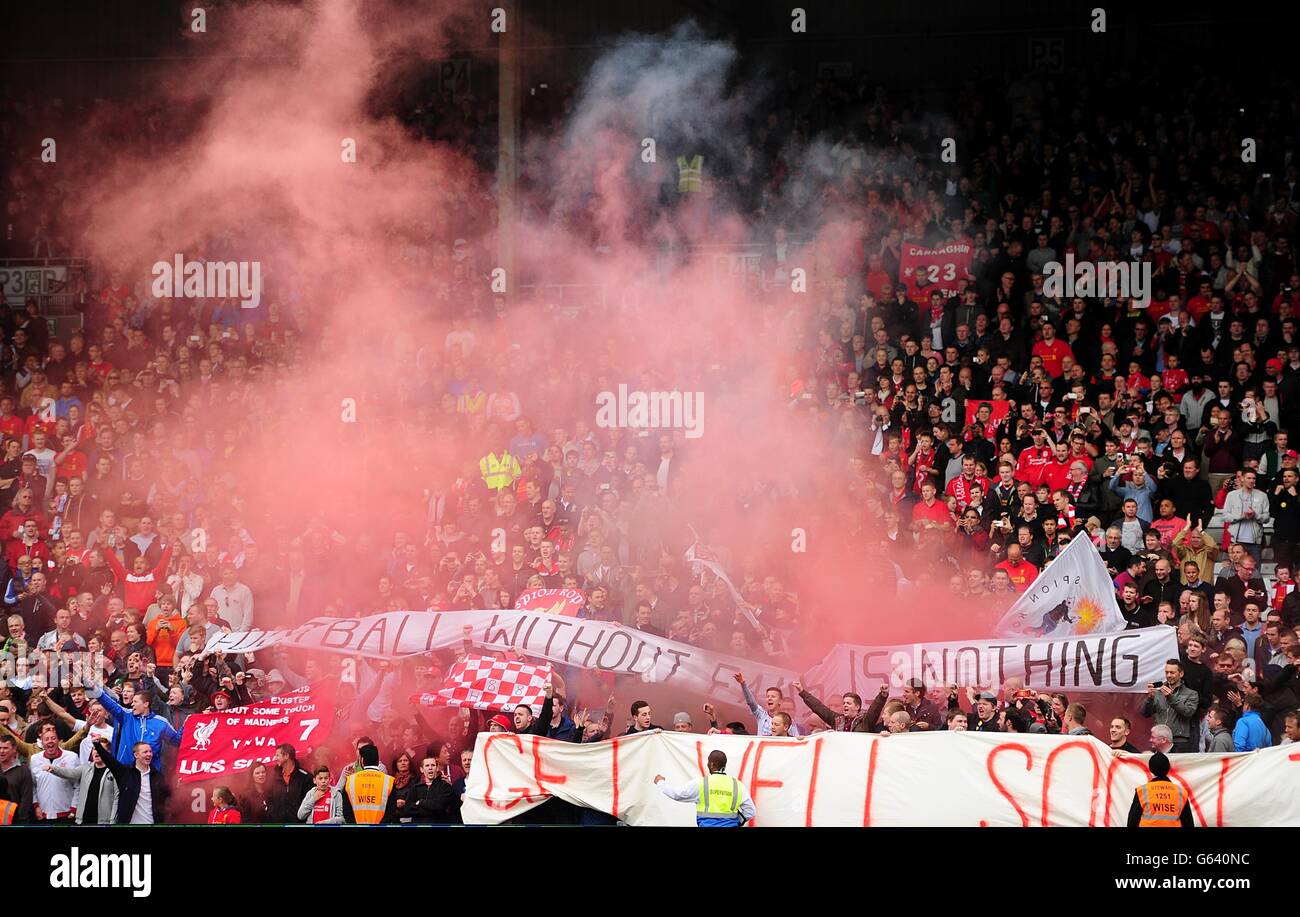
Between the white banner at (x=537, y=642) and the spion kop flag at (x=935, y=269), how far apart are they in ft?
14.6

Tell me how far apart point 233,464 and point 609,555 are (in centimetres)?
326

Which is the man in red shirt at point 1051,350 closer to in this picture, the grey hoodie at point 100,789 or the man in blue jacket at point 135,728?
the man in blue jacket at point 135,728

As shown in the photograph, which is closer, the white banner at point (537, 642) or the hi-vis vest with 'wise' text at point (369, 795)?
the hi-vis vest with 'wise' text at point (369, 795)

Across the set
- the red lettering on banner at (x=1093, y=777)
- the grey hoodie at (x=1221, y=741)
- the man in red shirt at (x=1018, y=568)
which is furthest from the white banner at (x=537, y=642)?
the grey hoodie at (x=1221, y=741)

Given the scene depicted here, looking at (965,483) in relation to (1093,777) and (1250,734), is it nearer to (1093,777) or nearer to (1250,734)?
(1250,734)

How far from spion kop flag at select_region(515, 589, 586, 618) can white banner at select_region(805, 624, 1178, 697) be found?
156 cm

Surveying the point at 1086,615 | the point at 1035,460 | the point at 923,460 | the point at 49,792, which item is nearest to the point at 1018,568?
the point at 1086,615

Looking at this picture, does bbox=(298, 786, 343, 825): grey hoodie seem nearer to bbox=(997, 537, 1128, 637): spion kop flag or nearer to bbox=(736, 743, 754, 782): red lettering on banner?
bbox=(736, 743, 754, 782): red lettering on banner

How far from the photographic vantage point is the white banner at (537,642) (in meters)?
8.43

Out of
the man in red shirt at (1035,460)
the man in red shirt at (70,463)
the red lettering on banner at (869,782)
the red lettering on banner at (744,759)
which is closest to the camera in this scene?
the red lettering on banner at (869,782)

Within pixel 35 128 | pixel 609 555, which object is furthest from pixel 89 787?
pixel 35 128

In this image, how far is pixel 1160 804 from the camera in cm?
637

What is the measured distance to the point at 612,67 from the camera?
49.6 ft

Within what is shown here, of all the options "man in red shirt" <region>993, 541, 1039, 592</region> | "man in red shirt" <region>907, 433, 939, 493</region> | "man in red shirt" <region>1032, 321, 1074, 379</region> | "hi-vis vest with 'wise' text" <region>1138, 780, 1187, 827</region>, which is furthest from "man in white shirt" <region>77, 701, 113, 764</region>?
"man in red shirt" <region>1032, 321, 1074, 379</region>
